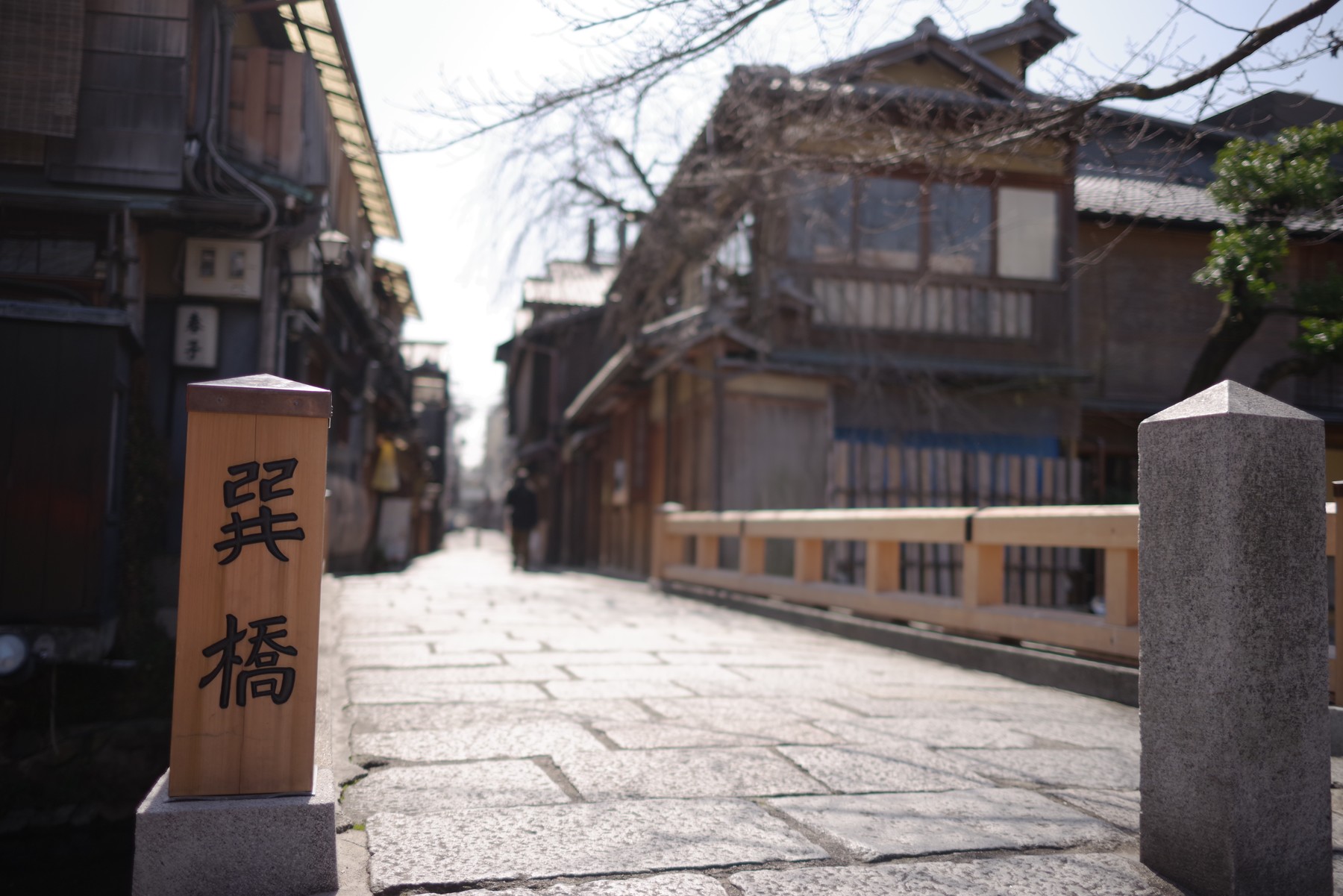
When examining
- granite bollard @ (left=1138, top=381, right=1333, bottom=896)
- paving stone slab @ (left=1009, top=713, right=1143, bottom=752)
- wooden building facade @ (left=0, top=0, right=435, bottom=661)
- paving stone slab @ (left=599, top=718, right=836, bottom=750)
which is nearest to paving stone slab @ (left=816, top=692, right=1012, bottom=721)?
paving stone slab @ (left=1009, top=713, right=1143, bottom=752)

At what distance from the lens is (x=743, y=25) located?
16.3 feet

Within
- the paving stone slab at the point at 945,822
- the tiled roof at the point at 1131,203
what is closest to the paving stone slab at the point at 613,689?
the paving stone slab at the point at 945,822

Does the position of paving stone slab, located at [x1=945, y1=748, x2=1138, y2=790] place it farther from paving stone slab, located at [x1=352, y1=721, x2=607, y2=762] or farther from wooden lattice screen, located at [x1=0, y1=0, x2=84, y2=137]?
wooden lattice screen, located at [x1=0, y1=0, x2=84, y2=137]

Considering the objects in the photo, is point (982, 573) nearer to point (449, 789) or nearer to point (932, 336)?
point (449, 789)

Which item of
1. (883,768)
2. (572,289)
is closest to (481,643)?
(883,768)

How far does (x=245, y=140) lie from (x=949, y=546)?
919 centimetres

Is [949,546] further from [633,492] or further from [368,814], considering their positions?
[368,814]

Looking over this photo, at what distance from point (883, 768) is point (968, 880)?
3.73 feet

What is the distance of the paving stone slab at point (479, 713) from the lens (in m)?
4.20

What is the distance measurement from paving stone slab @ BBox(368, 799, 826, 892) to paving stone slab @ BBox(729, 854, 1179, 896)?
0.14 metres

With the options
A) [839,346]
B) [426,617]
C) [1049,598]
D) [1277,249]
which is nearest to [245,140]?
[426,617]

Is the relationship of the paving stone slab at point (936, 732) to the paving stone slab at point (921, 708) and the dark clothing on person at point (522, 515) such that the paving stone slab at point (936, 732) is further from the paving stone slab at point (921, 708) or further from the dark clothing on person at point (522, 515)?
the dark clothing on person at point (522, 515)

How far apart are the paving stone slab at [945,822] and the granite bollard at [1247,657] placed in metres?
0.42

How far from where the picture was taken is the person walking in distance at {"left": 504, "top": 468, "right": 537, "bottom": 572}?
19.5 metres
